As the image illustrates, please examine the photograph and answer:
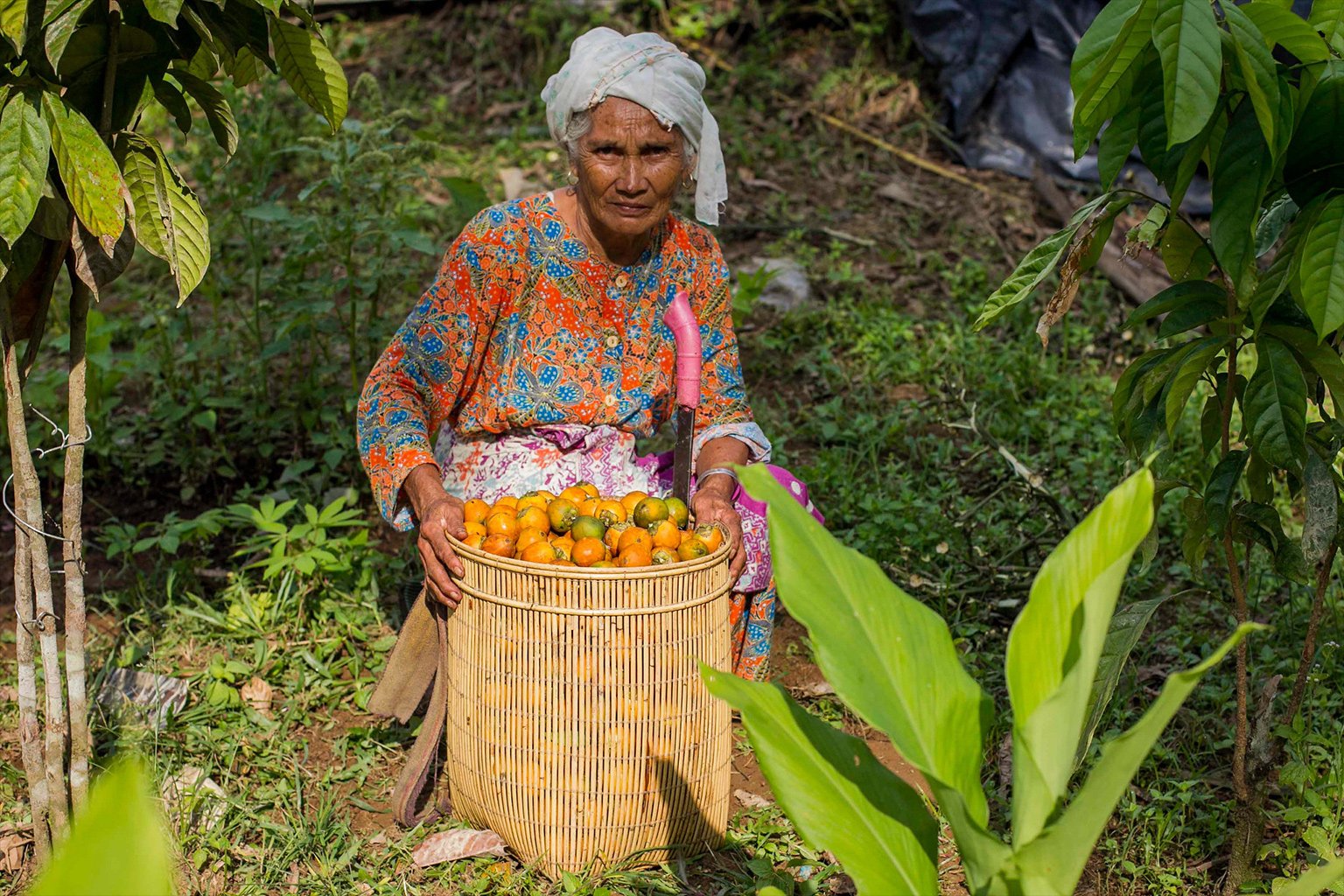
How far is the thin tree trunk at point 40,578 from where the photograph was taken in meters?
2.13

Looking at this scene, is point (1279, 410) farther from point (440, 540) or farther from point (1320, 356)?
point (440, 540)

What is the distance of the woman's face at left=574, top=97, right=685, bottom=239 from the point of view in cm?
264

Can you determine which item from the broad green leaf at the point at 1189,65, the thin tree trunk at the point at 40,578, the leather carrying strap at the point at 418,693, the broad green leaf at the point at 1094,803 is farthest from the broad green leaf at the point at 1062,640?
the thin tree trunk at the point at 40,578

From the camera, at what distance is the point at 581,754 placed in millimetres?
2389

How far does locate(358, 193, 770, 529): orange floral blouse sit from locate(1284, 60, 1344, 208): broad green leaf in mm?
1204

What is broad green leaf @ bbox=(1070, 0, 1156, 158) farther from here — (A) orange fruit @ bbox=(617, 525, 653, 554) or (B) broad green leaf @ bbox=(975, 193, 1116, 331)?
(A) orange fruit @ bbox=(617, 525, 653, 554)

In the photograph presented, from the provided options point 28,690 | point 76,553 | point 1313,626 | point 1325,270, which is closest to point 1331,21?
point 1325,270

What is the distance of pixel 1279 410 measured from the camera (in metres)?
2.07

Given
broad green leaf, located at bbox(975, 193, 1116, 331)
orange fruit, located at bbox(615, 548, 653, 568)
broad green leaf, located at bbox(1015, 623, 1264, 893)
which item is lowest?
orange fruit, located at bbox(615, 548, 653, 568)

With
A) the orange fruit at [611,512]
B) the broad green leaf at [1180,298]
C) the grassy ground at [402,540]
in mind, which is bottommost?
the grassy ground at [402,540]

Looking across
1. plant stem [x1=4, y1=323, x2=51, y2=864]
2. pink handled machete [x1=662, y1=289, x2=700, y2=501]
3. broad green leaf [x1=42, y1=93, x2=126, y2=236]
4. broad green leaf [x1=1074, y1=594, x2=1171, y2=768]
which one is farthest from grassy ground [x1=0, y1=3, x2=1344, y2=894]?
broad green leaf [x1=42, y1=93, x2=126, y2=236]

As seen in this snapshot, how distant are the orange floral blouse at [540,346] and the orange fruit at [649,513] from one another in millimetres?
462

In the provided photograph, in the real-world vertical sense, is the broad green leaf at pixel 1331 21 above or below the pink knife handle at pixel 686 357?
above

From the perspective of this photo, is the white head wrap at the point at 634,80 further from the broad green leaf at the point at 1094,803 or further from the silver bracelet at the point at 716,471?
the broad green leaf at the point at 1094,803
